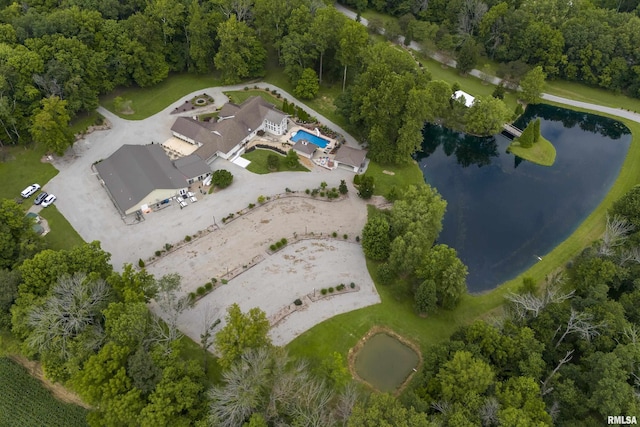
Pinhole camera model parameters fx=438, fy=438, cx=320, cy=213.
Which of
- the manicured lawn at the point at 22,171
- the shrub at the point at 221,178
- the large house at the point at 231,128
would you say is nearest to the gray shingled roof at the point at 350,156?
the large house at the point at 231,128

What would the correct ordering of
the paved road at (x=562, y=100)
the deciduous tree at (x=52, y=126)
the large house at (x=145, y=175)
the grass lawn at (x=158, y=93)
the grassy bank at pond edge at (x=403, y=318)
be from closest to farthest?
the grassy bank at pond edge at (x=403, y=318)
the large house at (x=145, y=175)
the deciduous tree at (x=52, y=126)
the grass lawn at (x=158, y=93)
the paved road at (x=562, y=100)

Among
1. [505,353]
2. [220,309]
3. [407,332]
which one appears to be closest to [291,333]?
[220,309]

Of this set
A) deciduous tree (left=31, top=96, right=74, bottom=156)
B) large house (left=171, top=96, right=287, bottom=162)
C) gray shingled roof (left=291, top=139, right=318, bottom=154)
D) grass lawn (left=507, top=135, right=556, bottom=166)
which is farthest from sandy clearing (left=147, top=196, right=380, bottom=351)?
grass lawn (left=507, top=135, right=556, bottom=166)

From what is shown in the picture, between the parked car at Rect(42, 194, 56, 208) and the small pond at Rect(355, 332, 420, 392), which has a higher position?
the parked car at Rect(42, 194, 56, 208)

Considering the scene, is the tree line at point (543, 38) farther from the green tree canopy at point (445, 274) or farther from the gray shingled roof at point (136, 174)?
the gray shingled roof at point (136, 174)

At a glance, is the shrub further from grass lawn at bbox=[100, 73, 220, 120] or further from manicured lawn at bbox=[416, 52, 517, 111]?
manicured lawn at bbox=[416, 52, 517, 111]

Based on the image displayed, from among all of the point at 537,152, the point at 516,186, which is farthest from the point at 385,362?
the point at 537,152
